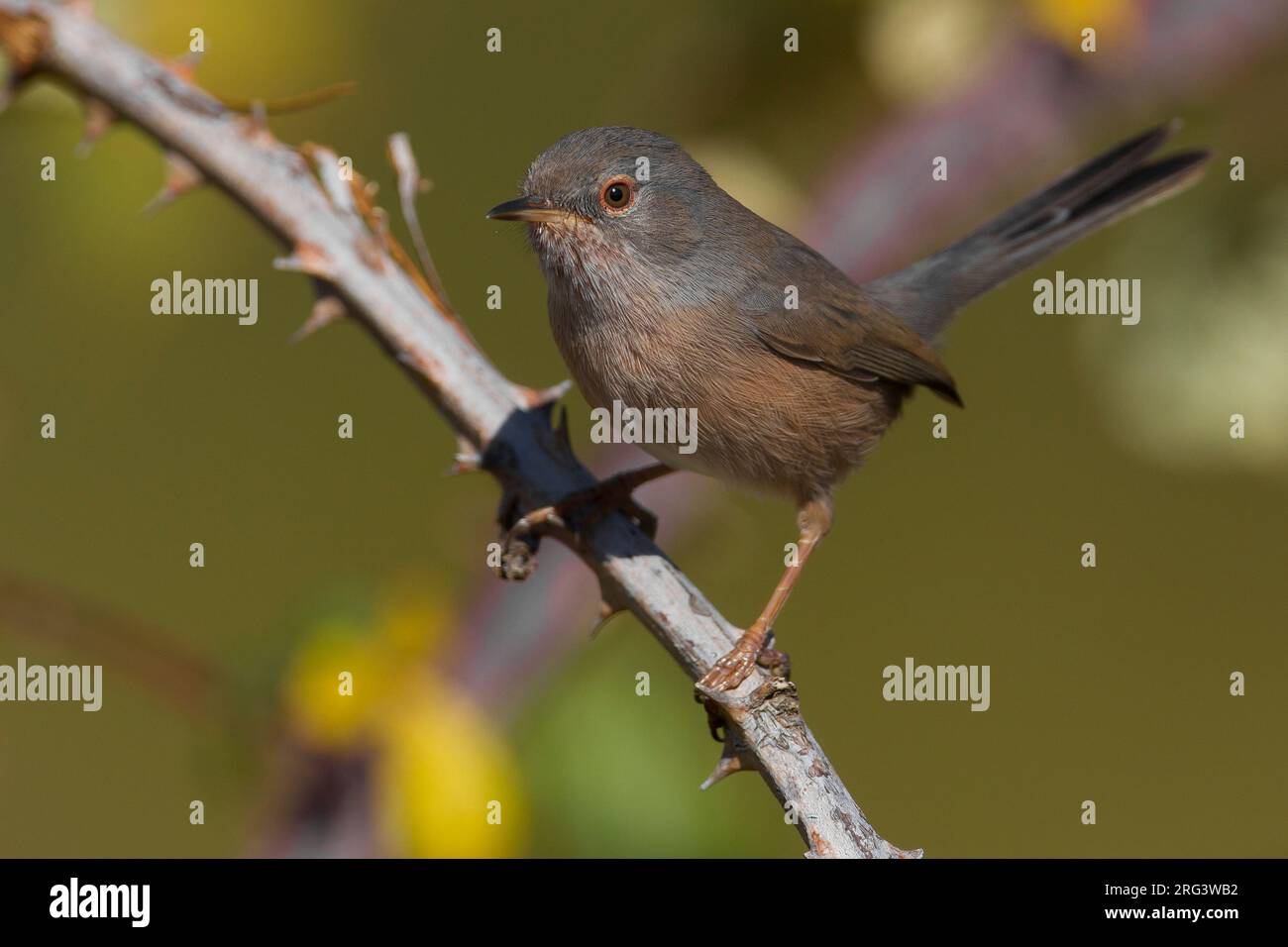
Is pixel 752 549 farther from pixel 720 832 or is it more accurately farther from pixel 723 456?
pixel 720 832

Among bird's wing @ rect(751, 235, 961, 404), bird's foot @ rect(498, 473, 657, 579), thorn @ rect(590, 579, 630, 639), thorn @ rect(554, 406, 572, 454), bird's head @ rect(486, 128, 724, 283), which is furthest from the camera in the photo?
bird's wing @ rect(751, 235, 961, 404)

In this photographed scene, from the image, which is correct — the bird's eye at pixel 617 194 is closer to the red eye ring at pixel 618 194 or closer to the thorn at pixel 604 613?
the red eye ring at pixel 618 194

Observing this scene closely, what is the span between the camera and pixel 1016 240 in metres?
3.79

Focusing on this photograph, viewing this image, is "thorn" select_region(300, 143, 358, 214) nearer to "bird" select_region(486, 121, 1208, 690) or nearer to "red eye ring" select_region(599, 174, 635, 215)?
"bird" select_region(486, 121, 1208, 690)

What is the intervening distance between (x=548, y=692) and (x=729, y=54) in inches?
64.4

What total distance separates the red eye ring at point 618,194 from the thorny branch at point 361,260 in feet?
1.44

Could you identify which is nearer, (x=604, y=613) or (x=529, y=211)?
(x=604, y=613)

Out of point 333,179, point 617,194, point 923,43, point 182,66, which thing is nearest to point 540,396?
point 617,194

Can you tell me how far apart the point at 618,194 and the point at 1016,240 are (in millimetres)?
1508

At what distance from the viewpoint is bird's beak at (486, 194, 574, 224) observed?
9.07ft

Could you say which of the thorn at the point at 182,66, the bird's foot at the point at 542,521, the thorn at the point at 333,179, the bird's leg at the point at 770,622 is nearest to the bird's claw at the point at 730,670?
the bird's leg at the point at 770,622

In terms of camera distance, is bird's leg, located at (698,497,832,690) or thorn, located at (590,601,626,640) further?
thorn, located at (590,601,626,640)

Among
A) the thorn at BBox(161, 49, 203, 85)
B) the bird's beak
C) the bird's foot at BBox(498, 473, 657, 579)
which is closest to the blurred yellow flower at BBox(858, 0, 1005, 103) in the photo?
the bird's beak

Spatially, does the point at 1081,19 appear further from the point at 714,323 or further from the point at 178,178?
the point at 178,178
